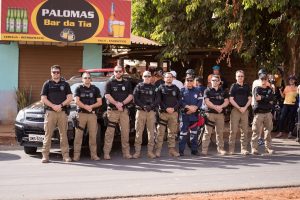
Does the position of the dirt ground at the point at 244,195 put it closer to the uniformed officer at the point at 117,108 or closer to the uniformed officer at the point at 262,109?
the uniformed officer at the point at 117,108

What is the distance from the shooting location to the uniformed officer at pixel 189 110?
10.7 meters

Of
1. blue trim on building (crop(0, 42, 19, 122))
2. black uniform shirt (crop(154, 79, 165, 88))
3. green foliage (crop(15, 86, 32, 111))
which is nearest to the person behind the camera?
black uniform shirt (crop(154, 79, 165, 88))

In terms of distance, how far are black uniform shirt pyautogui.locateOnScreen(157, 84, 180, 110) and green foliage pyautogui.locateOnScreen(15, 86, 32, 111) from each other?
19.4 ft

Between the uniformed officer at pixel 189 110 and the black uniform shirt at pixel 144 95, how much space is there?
71cm

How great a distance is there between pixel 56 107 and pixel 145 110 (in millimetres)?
1867

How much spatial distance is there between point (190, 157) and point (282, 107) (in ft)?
16.2

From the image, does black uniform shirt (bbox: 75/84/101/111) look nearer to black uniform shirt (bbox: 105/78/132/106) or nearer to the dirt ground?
black uniform shirt (bbox: 105/78/132/106)

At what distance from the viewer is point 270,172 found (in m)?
9.00

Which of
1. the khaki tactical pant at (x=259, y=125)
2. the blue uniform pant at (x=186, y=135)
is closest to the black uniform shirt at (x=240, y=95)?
the khaki tactical pant at (x=259, y=125)

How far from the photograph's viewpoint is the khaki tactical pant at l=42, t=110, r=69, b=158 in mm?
9641

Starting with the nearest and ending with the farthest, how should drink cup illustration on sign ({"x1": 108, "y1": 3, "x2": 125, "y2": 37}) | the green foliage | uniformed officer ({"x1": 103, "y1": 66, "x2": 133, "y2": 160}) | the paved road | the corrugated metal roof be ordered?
the paved road, uniformed officer ({"x1": 103, "y1": 66, "x2": 133, "y2": 160}), the green foliage, drink cup illustration on sign ({"x1": 108, "y1": 3, "x2": 125, "y2": 37}), the corrugated metal roof

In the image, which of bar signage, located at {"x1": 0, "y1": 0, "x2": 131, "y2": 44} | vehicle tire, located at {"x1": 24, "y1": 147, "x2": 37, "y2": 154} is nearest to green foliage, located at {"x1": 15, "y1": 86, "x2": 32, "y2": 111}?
bar signage, located at {"x1": 0, "y1": 0, "x2": 131, "y2": 44}

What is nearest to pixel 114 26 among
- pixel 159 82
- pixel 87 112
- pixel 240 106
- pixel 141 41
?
pixel 141 41

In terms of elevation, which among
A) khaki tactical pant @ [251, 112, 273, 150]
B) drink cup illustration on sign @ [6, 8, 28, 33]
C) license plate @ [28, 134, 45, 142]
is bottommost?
license plate @ [28, 134, 45, 142]
